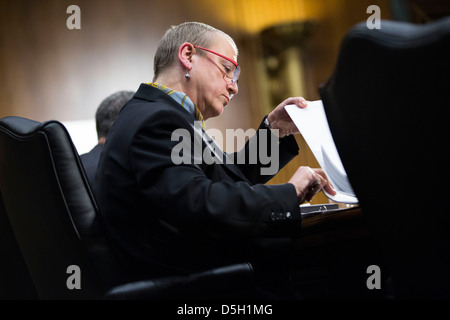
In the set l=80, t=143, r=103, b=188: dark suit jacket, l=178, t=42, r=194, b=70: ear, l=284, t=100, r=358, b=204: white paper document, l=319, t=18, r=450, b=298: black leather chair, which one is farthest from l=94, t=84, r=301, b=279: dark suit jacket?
l=80, t=143, r=103, b=188: dark suit jacket

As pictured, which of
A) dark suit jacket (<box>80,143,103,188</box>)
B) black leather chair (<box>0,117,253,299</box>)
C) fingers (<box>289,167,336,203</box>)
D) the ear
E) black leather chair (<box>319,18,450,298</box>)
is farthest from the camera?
dark suit jacket (<box>80,143,103,188</box>)

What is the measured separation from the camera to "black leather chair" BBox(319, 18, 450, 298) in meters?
0.78

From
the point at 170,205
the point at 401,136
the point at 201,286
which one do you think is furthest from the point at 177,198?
the point at 401,136

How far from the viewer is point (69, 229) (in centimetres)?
127

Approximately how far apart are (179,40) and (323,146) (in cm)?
67

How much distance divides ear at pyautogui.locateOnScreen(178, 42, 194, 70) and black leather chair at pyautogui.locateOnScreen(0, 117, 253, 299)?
0.57 metres

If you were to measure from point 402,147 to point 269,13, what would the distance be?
449cm

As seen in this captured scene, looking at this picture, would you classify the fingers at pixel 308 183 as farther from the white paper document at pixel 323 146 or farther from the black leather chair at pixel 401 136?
the black leather chair at pixel 401 136

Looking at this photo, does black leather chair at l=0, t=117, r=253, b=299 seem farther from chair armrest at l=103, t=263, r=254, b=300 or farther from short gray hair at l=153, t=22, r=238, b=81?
short gray hair at l=153, t=22, r=238, b=81
